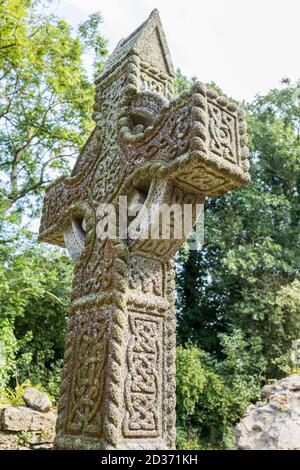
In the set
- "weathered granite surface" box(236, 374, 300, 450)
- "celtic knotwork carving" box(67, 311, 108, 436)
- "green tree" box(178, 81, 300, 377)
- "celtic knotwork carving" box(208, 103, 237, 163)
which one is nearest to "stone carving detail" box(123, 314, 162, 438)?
"celtic knotwork carving" box(67, 311, 108, 436)

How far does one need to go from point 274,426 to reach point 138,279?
3.28m

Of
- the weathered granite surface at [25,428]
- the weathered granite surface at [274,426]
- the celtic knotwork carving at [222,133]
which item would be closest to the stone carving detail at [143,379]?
the celtic knotwork carving at [222,133]

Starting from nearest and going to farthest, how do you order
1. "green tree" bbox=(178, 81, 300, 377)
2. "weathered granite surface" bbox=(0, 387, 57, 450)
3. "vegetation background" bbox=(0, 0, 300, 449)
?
"weathered granite surface" bbox=(0, 387, 57, 450) → "vegetation background" bbox=(0, 0, 300, 449) → "green tree" bbox=(178, 81, 300, 377)

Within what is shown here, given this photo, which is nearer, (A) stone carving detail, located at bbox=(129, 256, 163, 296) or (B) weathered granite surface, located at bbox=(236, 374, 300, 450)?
(A) stone carving detail, located at bbox=(129, 256, 163, 296)

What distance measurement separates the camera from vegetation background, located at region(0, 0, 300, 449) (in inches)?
329

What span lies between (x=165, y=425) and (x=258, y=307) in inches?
406

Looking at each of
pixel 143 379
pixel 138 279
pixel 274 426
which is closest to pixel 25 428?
pixel 274 426

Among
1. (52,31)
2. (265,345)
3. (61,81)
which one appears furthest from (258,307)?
(52,31)

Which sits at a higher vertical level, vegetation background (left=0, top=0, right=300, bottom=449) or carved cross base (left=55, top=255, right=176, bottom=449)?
vegetation background (left=0, top=0, right=300, bottom=449)

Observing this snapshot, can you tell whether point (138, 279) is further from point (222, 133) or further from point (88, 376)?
point (222, 133)

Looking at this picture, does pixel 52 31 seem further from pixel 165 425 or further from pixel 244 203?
pixel 165 425

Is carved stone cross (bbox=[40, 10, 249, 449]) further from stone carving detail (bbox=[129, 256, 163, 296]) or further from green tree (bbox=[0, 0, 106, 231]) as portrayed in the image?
green tree (bbox=[0, 0, 106, 231])

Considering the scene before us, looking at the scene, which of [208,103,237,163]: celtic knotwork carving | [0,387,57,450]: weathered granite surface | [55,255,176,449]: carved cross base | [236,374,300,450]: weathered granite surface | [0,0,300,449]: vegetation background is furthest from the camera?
[0,0,300,449]: vegetation background

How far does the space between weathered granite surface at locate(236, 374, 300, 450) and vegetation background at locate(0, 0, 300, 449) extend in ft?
13.4
